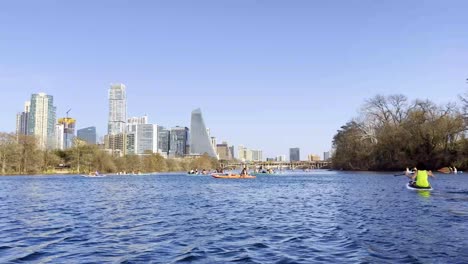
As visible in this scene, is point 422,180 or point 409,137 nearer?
point 422,180

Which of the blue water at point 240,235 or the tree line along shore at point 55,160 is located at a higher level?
the tree line along shore at point 55,160

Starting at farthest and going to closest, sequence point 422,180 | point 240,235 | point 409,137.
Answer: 1. point 409,137
2. point 422,180
3. point 240,235

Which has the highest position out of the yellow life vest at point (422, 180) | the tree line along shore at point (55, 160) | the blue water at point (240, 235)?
the tree line along shore at point (55, 160)

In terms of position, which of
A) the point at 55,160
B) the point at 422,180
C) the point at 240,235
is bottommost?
the point at 240,235

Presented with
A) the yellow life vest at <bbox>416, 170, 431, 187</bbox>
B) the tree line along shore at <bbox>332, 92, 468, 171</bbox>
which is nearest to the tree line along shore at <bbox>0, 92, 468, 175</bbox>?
the tree line along shore at <bbox>332, 92, 468, 171</bbox>

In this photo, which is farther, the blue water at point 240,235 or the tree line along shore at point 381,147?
the tree line along shore at point 381,147

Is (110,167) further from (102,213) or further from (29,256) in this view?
(29,256)

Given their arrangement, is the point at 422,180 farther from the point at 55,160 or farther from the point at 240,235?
the point at 55,160


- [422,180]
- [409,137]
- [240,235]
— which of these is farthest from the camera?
[409,137]

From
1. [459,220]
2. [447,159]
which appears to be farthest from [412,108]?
[459,220]

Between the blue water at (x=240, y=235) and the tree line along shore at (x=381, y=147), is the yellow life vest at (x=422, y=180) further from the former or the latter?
the tree line along shore at (x=381, y=147)

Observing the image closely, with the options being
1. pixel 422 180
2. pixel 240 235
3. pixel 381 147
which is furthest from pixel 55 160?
pixel 240 235

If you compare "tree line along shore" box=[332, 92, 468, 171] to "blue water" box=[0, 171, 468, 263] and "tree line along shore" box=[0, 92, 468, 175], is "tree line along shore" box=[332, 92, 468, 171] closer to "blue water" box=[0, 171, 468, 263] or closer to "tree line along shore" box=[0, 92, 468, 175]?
"tree line along shore" box=[0, 92, 468, 175]

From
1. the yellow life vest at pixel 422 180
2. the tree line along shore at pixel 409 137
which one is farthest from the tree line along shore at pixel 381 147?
the yellow life vest at pixel 422 180
